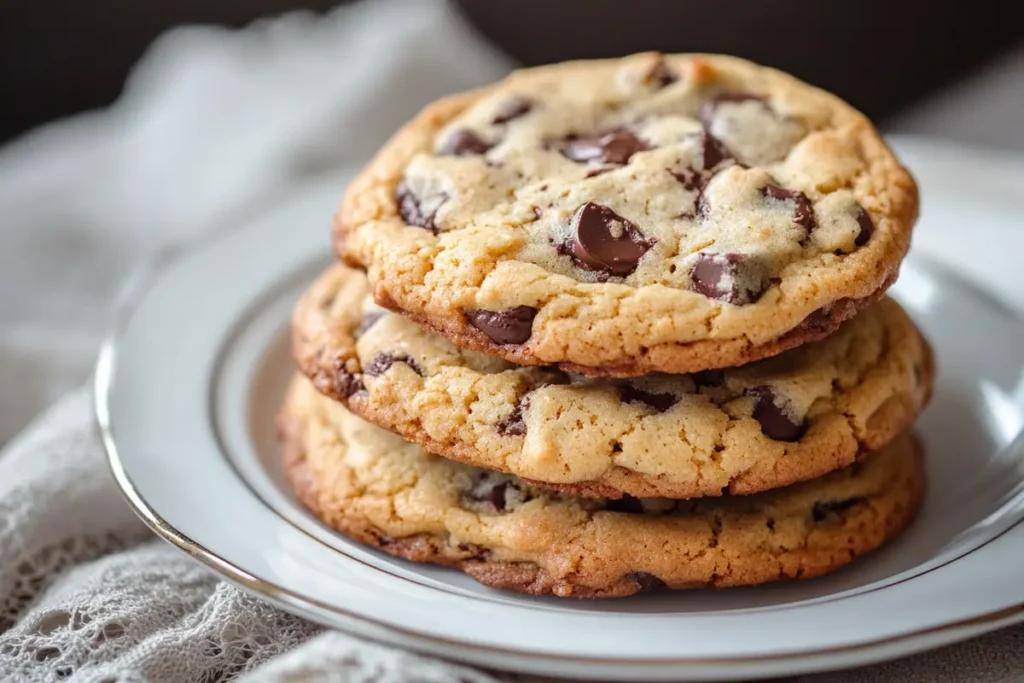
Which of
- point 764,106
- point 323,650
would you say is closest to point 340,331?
point 323,650

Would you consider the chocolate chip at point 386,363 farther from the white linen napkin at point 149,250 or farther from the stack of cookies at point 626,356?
the white linen napkin at point 149,250

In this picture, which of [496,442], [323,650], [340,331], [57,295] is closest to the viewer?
[323,650]

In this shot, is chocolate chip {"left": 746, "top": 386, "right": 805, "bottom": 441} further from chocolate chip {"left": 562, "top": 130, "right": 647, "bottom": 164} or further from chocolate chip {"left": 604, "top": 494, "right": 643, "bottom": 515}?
chocolate chip {"left": 562, "top": 130, "right": 647, "bottom": 164}

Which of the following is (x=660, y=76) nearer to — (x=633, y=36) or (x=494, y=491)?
(x=494, y=491)

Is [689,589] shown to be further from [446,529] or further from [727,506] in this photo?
[446,529]

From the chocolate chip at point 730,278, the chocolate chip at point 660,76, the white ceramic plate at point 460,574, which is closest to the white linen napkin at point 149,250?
the white ceramic plate at point 460,574

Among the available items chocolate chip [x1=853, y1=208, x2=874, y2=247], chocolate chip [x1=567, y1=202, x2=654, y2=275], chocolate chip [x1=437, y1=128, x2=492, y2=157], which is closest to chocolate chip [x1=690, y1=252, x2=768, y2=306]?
chocolate chip [x1=567, y1=202, x2=654, y2=275]

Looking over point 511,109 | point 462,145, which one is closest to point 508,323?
point 462,145
